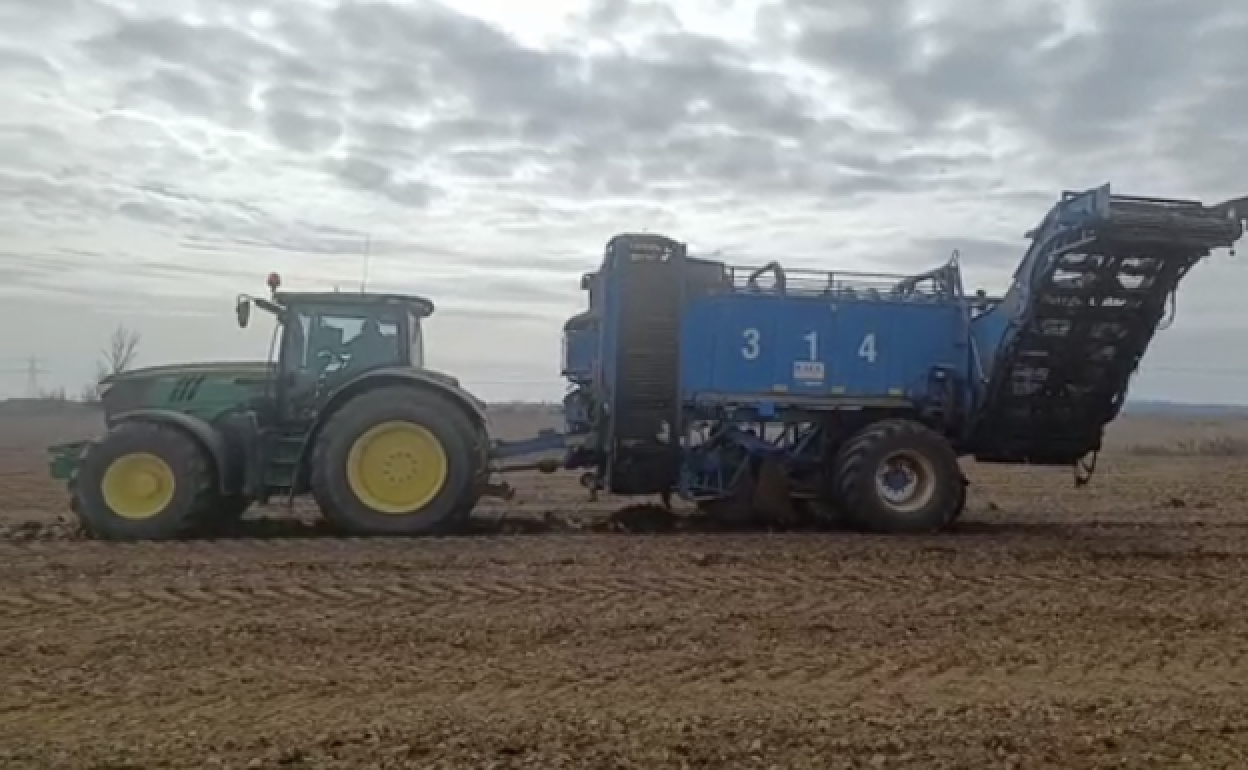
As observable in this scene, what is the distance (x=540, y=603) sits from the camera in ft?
28.5

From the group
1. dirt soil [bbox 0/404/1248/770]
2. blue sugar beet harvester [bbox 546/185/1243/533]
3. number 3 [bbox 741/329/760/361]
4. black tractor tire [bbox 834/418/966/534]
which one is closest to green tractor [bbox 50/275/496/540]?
dirt soil [bbox 0/404/1248/770]

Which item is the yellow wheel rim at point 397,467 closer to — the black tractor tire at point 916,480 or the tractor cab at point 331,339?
the tractor cab at point 331,339

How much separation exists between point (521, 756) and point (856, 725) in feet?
4.92

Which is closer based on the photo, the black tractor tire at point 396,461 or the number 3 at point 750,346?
the black tractor tire at point 396,461

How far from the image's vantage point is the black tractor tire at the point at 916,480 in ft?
42.8

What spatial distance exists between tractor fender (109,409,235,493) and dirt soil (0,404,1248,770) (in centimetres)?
70

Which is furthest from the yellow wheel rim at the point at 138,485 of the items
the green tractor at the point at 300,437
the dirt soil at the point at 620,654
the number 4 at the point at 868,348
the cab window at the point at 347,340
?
the number 4 at the point at 868,348

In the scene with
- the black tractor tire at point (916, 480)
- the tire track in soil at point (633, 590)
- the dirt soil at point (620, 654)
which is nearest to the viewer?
the dirt soil at point (620, 654)

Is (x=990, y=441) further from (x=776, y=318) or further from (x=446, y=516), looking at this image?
(x=446, y=516)

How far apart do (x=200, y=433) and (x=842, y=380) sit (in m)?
6.23

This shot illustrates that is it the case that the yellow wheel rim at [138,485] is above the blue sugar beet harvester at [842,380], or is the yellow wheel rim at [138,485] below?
below

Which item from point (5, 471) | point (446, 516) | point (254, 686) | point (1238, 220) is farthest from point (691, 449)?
point (5, 471)

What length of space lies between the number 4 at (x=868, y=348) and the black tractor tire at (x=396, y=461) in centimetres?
410

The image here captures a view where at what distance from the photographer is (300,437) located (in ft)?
40.7
